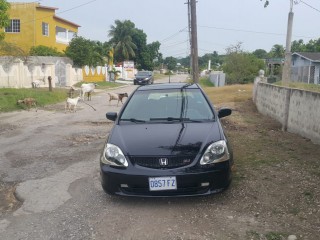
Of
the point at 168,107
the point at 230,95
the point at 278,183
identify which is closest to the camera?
the point at 278,183

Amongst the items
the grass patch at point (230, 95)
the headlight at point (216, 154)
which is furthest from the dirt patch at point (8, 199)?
the grass patch at point (230, 95)

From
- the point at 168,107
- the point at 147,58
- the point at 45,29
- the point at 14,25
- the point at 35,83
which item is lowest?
the point at 35,83

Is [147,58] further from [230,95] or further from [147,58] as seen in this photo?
[230,95]

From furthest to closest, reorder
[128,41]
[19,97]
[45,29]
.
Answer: [128,41] → [45,29] → [19,97]

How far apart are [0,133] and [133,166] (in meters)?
7.57

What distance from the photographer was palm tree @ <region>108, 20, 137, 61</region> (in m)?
67.6

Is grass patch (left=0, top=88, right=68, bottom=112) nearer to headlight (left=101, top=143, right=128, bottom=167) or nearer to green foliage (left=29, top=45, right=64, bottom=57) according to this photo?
headlight (left=101, top=143, right=128, bottom=167)

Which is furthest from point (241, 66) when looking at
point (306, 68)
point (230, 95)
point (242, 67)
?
point (230, 95)

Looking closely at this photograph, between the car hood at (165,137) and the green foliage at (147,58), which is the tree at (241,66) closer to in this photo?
the car hood at (165,137)

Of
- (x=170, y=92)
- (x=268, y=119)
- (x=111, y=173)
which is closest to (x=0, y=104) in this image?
(x=268, y=119)

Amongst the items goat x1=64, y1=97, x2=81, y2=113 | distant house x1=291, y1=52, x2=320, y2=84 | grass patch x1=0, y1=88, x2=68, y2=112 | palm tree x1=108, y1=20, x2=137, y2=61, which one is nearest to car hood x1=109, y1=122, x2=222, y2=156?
goat x1=64, y1=97, x2=81, y2=113

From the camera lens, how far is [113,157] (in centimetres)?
481

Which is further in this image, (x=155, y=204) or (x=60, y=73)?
(x=60, y=73)

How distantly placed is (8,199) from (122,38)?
2557 inches
